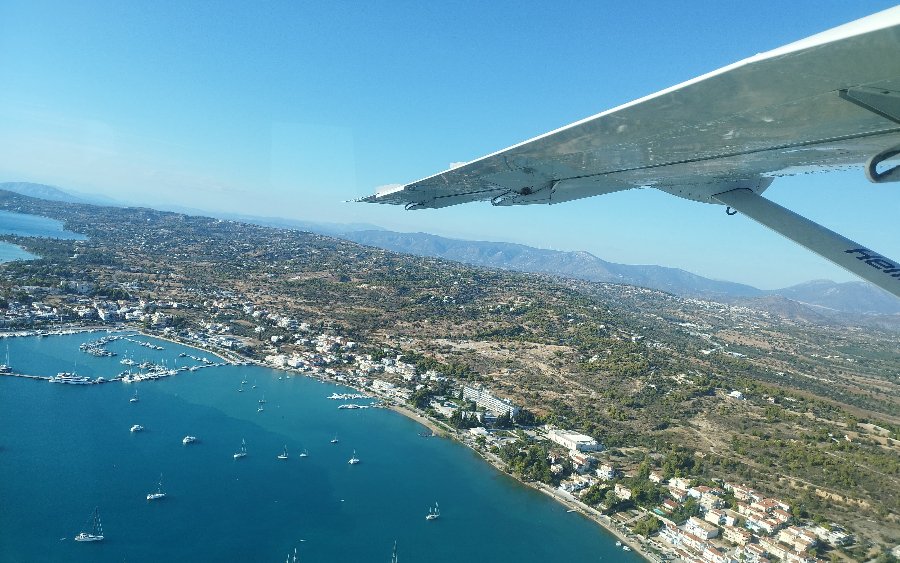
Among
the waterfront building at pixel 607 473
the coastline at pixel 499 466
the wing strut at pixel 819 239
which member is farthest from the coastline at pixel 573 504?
the wing strut at pixel 819 239

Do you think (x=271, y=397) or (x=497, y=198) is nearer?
(x=497, y=198)

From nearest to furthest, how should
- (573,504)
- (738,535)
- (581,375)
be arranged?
(738,535)
(573,504)
(581,375)

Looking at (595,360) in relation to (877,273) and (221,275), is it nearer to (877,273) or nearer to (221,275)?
(877,273)

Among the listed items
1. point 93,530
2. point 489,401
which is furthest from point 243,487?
point 489,401

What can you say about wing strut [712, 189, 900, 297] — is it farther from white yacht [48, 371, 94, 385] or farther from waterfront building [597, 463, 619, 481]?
white yacht [48, 371, 94, 385]

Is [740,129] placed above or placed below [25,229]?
above

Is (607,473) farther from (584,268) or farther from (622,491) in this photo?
(584,268)

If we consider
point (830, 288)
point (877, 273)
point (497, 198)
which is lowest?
point (830, 288)

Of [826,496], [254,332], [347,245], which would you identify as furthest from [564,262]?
[826,496]
